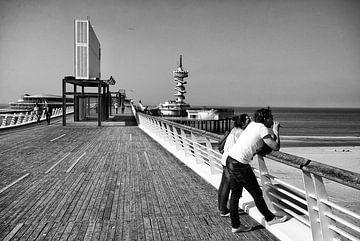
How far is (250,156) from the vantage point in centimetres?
481

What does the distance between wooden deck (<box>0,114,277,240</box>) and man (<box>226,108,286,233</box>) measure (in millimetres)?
362

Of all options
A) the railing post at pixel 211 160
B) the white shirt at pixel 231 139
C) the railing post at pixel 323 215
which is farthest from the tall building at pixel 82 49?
the railing post at pixel 323 215

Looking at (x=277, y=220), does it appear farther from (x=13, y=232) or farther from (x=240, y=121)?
(x=13, y=232)

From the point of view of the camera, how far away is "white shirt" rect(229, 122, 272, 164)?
180 inches

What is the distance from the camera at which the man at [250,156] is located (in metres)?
4.61

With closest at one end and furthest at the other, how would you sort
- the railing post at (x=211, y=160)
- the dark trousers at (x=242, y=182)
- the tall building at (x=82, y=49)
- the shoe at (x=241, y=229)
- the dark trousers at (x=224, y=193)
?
the dark trousers at (x=242, y=182) → the shoe at (x=241, y=229) → the dark trousers at (x=224, y=193) → the railing post at (x=211, y=160) → the tall building at (x=82, y=49)

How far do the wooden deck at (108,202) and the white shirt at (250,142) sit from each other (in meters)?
1.24

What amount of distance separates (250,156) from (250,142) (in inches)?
8.6

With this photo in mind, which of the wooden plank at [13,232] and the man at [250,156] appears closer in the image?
the man at [250,156]

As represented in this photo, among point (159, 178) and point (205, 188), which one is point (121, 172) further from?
point (205, 188)

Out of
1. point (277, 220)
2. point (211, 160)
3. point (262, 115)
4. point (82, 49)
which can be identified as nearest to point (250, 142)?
point (262, 115)

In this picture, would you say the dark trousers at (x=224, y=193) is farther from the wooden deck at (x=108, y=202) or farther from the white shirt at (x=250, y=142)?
the white shirt at (x=250, y=142)

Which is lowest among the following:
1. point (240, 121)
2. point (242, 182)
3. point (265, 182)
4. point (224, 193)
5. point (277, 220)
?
point (277, 220)

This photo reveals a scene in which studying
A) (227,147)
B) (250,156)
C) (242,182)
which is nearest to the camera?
(250,156)
